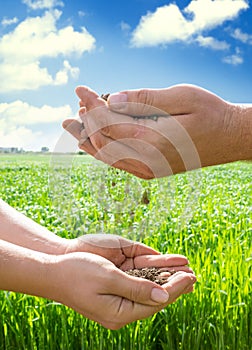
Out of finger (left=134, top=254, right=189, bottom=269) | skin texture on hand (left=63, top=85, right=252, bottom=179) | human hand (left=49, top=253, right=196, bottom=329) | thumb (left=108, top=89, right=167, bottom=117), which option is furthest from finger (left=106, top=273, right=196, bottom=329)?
thumb (left=108, top=89, right=167, bottom=117)

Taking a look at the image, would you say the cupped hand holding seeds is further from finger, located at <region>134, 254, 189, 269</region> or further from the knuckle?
the knuckle

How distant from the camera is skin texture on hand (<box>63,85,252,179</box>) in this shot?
1.46m

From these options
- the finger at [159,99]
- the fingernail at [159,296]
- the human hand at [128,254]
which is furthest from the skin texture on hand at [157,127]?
the fingernail at [159,296]

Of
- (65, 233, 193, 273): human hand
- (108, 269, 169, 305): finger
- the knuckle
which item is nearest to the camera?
(108, 269, 169, 305): finger

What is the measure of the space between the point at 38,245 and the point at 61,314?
54 cm

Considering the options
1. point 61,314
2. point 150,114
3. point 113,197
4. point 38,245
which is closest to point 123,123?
point 150,114

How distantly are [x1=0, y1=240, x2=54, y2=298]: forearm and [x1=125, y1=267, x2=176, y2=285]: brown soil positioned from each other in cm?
32

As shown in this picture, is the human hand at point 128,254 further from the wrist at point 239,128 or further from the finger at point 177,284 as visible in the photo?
the wrist at point 239,128

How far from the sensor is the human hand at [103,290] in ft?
4.50

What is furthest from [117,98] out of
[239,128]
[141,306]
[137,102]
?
[141,306]

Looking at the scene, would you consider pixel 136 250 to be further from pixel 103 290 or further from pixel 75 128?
pixel 75 128

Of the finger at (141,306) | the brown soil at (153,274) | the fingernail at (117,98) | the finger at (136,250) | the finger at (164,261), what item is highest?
the fingernail at (117,98)

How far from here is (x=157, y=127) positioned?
59.1 inches

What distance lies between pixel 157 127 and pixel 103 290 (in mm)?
467
